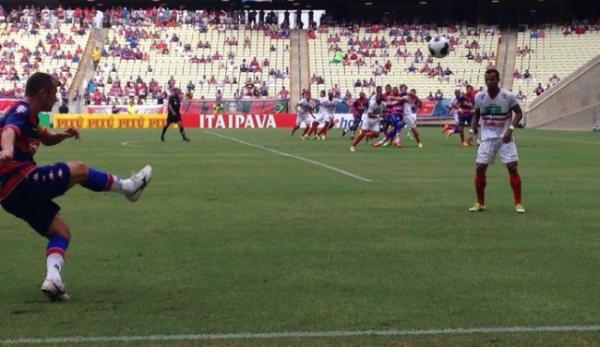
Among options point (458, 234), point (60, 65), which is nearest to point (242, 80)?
point (60, 65)

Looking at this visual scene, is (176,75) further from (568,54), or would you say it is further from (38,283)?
(38,283)

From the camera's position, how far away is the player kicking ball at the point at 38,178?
25.1ft

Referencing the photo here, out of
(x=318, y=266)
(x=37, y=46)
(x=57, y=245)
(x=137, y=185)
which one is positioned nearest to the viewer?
(x=57, y=245)

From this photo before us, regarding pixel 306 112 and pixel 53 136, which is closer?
pixel 53 136

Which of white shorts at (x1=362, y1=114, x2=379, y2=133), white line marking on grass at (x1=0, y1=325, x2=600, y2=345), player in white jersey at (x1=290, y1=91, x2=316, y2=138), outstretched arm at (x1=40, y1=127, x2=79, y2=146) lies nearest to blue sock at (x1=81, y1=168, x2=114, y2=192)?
outstretched arm at (x1=40, y1=127, x2=79, y2=146)

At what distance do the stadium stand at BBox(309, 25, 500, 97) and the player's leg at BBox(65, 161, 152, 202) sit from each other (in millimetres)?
57875

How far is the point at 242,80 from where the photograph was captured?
69.1m

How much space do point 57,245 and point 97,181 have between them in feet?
1.81

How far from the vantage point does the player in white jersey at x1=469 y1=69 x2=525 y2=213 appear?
1399 centimetres

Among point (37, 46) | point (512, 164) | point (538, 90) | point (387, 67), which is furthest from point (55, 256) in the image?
point (37, 46)

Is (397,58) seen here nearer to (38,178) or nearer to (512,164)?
(512,164)

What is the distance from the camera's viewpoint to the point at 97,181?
8.03 m

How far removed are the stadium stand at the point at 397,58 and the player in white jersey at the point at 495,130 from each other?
169 ft

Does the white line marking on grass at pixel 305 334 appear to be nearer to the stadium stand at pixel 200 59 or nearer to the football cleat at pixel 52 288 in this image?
the football cleat at pixel 52 288
